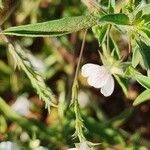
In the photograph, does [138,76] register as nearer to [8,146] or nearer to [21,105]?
[8,146]

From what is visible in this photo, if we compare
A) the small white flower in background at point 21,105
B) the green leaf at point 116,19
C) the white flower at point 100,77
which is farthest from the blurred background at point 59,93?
the green leaf at point 116,19

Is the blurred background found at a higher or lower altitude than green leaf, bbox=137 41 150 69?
lower

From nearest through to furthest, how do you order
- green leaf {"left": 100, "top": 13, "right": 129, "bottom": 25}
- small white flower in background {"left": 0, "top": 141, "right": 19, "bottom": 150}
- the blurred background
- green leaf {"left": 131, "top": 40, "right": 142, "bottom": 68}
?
green leaf {"left": 100, "top": 13, "right": 129, "bottom": 25}, green leaf {"left": 131, "top": 40, "right": 142, "bottom": 68}, small white flower in background {"left": 0, "top": 141, "right": 19, "bottom": 150}, the blurred background

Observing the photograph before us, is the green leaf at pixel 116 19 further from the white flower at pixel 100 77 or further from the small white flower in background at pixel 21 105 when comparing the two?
the small white flower in background at pixel 21 105

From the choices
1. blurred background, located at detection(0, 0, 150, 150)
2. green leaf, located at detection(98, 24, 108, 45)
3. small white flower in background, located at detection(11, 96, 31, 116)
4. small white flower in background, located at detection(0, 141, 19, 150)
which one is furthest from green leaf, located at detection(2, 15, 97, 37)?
small white flower in background, located at detection(11, 96, 31, 116)

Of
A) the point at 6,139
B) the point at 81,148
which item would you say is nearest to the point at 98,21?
the point at 81,148

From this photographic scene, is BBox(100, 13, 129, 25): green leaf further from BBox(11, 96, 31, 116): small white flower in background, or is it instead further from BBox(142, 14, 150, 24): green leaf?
BBox(11, 96, 31, 116): small white flower in background

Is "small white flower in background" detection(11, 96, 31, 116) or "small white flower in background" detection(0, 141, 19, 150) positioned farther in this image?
"small white flower in background" detection(11, 96, 31, 116)

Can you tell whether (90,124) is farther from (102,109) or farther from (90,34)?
(90,34)
